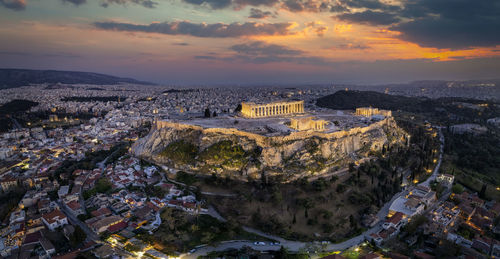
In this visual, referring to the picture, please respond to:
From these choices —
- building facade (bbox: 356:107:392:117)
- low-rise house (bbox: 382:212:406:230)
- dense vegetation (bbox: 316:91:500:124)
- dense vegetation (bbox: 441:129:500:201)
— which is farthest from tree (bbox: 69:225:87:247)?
dense vegetation (bbox: 316:91:500:124)

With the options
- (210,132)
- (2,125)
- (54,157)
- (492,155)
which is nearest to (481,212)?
(492,155)

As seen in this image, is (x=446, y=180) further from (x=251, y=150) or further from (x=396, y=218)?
(x=251, y=150)

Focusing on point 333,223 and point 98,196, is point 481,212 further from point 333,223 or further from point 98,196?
point 98,196

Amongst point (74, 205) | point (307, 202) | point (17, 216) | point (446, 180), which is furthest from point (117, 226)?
point (446, 180)

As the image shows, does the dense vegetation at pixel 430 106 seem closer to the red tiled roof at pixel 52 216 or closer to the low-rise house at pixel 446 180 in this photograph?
the low-rise house at pixel 446 180

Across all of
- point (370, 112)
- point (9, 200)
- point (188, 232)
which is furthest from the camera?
point (370, 112)

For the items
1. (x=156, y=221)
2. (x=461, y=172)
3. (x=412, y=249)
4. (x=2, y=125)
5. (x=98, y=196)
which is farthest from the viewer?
(x=2, y=125)
